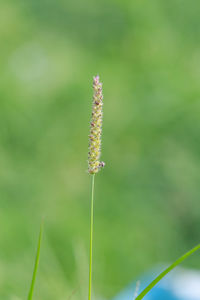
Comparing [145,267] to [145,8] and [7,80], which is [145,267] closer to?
[7,80]

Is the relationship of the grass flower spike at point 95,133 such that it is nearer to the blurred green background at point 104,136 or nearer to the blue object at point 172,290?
the blue object at point 172,290

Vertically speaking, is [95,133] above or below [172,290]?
above

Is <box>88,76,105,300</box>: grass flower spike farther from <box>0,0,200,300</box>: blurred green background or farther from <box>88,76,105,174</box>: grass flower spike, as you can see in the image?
<box>0,0,200,300</box>: blurred green background

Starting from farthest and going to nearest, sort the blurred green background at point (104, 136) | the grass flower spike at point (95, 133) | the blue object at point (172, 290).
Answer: the blurred green background at point (104, 136) < the blue object at point (172, 290) < the grass flower spike at point (95, 133)

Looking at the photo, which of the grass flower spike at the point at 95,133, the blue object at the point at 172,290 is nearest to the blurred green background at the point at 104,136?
the blue object at the point at 172,290

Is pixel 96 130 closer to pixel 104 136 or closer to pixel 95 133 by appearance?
pixel 95 133

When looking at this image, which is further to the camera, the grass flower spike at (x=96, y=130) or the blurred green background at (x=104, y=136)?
the blurred green background at (x=104, y=136)

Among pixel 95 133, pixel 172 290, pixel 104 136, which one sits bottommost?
pixel 104 136

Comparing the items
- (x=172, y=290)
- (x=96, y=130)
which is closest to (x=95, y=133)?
(x=96, y=130)

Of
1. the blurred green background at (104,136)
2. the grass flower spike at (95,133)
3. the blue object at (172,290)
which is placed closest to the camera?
the grass flower spike at (95,133)
